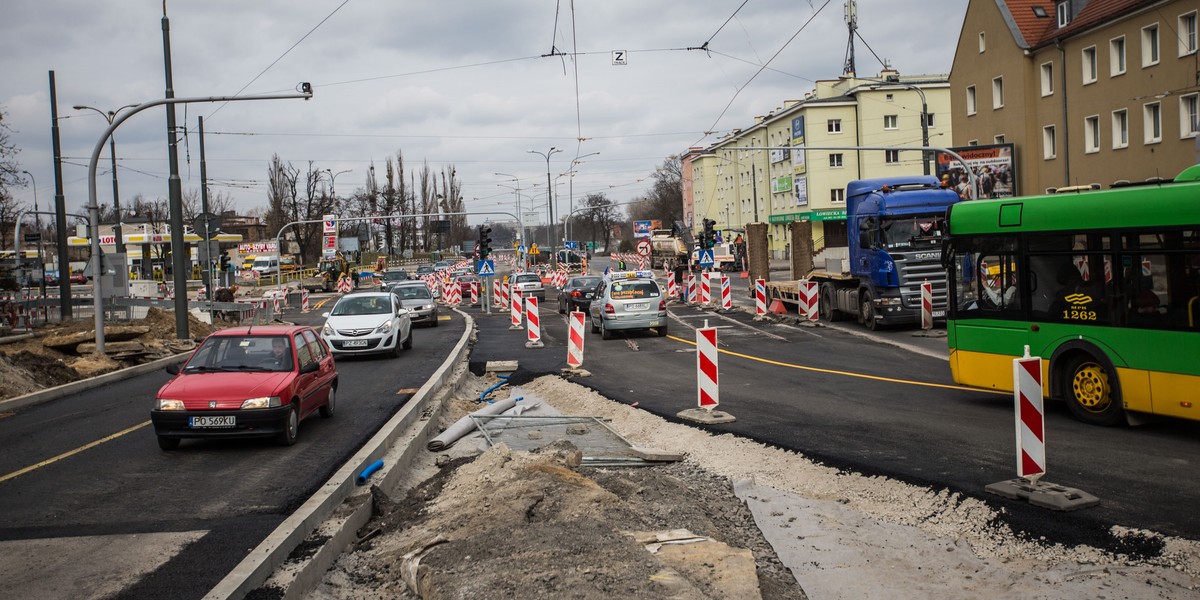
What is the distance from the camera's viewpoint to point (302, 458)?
35.3 feet

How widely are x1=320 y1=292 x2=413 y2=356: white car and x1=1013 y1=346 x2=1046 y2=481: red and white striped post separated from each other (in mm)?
16786

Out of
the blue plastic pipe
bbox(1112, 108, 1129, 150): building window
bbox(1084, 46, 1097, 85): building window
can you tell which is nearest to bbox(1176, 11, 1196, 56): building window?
bbox(1112, 108, 1129, 150): building window

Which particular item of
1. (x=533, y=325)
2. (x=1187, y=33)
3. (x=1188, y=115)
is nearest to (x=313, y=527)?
(x=533, y=325)

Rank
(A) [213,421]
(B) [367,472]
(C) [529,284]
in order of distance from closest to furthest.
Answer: (B) [367,472], (A) [213,421], (C) [529,284]

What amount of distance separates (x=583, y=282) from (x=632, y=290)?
12.7 meters

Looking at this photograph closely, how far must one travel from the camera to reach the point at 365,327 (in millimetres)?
22797

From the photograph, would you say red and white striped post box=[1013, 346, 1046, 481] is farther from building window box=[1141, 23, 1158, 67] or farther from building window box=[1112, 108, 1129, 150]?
building window box=[1112, 108, 1129, 150]

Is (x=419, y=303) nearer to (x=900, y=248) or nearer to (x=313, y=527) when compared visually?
(x=900, y=248)

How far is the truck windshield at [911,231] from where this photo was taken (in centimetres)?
2603

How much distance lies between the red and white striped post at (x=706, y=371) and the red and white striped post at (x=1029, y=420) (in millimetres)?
4918

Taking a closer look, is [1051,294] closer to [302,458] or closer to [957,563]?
[957,563]

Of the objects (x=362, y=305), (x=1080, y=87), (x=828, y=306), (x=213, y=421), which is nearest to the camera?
(x=213, y=421)

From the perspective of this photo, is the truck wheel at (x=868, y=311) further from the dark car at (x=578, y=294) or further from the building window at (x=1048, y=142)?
the building window at (x=1048, y=142)

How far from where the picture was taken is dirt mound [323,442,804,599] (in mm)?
5838
